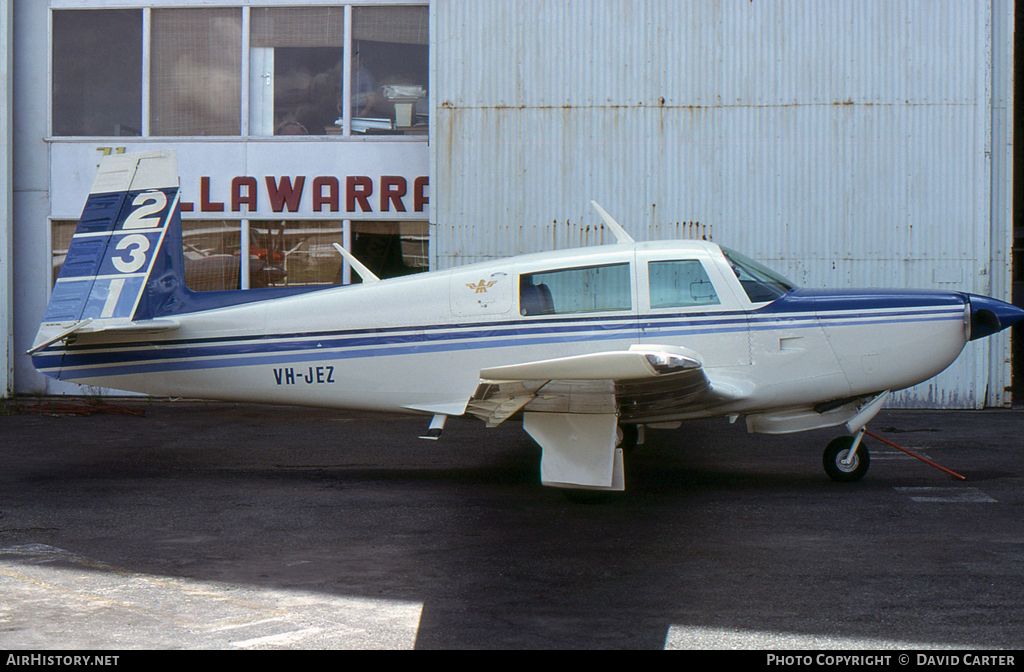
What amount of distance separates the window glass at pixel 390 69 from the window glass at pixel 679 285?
698 centimetres

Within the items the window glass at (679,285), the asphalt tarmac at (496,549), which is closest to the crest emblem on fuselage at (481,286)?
the window glass at (679,285)

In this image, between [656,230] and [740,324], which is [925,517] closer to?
[740,324]

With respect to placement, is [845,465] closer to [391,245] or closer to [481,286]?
[481,286]

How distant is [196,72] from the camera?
13.0 metres

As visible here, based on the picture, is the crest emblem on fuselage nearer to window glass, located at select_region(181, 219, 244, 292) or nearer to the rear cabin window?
the rear cabin window

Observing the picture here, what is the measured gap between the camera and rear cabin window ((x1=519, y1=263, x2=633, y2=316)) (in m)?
6.81

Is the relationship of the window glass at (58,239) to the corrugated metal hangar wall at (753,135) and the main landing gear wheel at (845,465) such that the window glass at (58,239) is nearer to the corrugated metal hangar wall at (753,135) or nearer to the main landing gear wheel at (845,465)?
the corrugated metal hangar wall at (753,135)

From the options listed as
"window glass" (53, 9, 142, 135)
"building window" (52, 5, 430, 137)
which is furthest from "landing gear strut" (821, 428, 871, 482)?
"window glass" (53, 9, 142, 135)

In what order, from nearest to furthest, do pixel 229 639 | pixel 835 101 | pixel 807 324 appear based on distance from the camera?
pixel 229 639
pixel 807 324
pixel 835 101

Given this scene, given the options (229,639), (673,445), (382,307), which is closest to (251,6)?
(382,307)

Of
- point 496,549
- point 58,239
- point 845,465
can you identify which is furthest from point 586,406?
point 58,239

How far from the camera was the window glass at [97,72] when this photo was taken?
13.1 meters

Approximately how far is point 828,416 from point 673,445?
7.66ft

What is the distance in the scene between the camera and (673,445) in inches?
361
